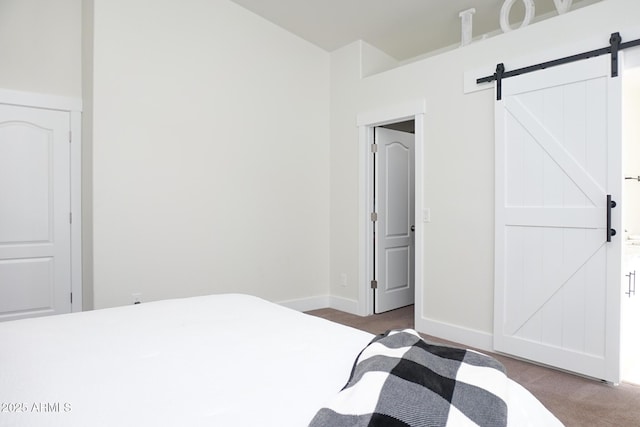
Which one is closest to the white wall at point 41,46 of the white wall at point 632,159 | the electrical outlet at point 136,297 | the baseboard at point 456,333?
the electrical outlet at point 136,297

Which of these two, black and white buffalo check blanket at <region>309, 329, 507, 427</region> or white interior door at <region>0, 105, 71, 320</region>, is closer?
black and white buffalo check blanket at <region>309, 329, 507, 427</region>

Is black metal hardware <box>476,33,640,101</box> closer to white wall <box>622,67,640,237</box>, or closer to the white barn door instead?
the white barn door

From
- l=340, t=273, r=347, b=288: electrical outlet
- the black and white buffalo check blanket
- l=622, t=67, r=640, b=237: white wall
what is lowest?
l=340, t=273, r=347, b=288: electrical outlet

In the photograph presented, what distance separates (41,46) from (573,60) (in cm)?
415

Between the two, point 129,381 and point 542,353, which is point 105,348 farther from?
point 542,353

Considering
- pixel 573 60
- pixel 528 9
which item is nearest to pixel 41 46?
pixel 528 9

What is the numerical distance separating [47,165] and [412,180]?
3721 millimetres

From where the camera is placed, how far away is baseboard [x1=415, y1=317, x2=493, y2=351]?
10.8 ft

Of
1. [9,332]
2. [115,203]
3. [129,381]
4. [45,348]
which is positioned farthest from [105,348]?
[115,203]

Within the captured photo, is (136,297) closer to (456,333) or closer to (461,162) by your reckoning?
(456,333)

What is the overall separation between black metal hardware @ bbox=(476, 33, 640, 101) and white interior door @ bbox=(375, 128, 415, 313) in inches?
56.3

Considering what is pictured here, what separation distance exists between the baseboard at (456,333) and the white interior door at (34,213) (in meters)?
3.21

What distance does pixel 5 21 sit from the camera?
130 inches

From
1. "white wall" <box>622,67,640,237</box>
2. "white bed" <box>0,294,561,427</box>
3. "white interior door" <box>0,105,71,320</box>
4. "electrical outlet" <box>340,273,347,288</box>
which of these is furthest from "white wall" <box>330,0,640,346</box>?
"white interior door" <box>0,105,71,320</box>
